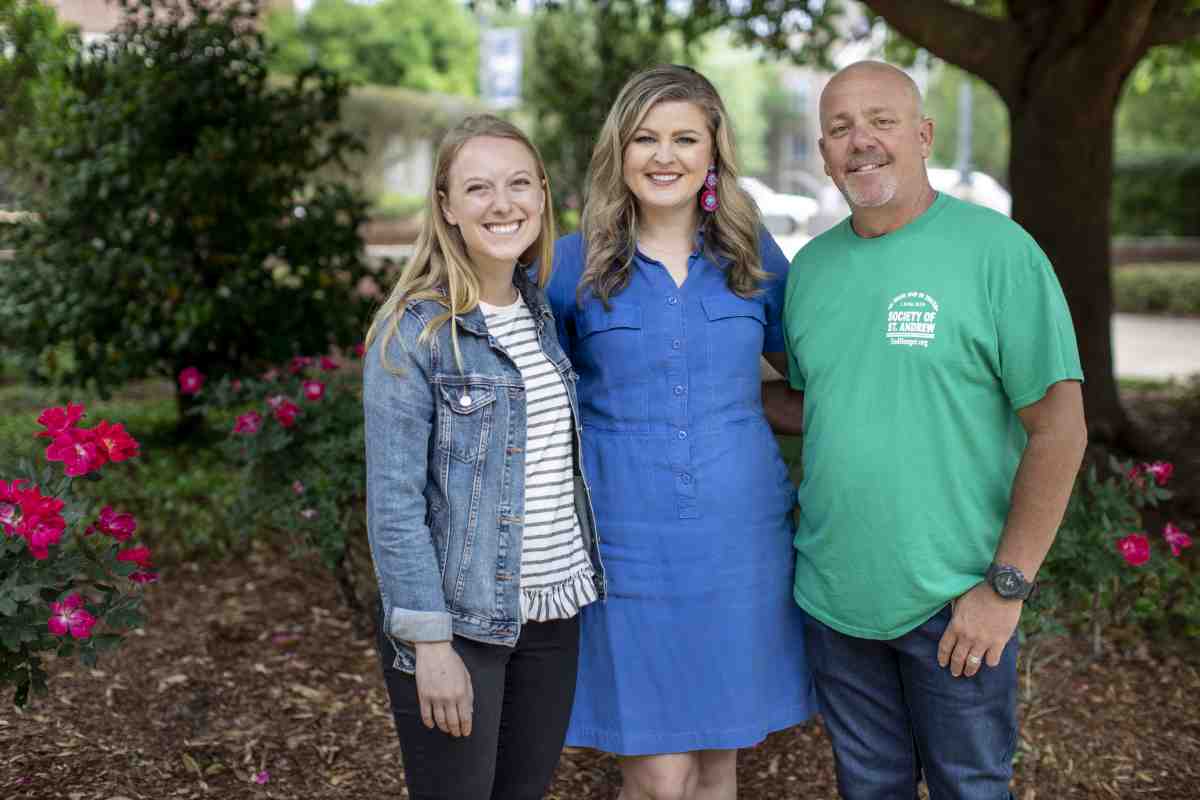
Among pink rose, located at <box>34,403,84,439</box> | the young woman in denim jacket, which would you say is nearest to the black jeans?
the young woman in denim jacket

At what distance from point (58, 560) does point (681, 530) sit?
139cm

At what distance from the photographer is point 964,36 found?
5777 millimetres

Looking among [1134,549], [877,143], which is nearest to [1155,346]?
[1134,549]

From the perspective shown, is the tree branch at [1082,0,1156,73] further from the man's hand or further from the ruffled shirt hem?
the ruffled shirt hem

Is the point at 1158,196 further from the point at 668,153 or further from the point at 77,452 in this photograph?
the point at 77,452

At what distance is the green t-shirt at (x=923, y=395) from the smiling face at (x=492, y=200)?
0.63 m

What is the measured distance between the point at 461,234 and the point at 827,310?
737 millimetres

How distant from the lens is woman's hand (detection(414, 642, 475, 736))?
1.97m

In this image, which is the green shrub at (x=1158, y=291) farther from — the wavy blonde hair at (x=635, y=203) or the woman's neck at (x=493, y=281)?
the woman's neck at (x=493, y=281)

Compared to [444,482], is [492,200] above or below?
above

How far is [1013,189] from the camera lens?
6.36 meters

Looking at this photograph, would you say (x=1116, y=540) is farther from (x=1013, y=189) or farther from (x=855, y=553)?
(x=1013, y=189)

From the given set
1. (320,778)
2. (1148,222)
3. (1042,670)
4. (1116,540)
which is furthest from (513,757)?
(1148,222)

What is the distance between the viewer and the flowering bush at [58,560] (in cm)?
244
